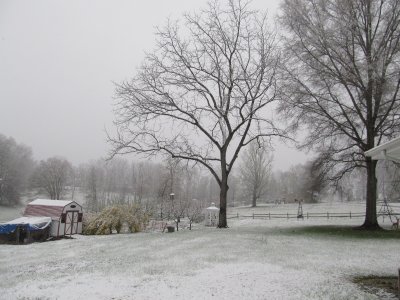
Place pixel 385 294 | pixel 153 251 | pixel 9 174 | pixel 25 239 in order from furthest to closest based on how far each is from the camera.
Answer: pixel 9 174 → pixel 25 239 → pixel 153 251 → pixel 385 294

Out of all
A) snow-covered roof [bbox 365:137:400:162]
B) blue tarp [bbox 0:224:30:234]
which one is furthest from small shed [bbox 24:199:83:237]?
snow-covered roof [bbox 365:137:400:162]

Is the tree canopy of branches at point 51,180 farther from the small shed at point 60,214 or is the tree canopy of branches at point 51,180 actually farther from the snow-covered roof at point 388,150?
the snow-covered roof at point 388,150

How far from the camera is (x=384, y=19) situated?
22781mm

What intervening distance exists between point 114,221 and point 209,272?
2030 cm

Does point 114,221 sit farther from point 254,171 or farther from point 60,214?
point 254,171

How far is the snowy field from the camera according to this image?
8461mm

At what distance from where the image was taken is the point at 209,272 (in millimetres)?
10383

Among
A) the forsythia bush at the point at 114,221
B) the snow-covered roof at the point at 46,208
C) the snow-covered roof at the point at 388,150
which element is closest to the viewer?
the snow-covered roof at the point at 388,150

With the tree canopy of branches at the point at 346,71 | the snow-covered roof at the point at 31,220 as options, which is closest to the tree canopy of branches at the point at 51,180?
the snow-covered roof at the point at 31,220

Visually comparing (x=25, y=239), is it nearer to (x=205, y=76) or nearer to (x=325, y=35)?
(x=205, y=76)

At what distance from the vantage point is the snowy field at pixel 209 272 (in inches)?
333

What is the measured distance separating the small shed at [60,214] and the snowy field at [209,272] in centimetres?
1340

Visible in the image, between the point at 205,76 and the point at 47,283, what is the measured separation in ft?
66.3

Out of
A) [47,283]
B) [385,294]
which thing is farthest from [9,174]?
[385,294]
